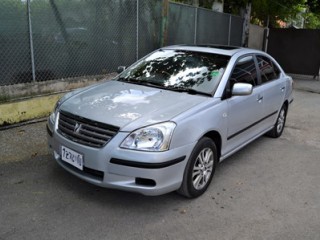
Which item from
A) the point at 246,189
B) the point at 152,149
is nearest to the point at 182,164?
the point at 152,149

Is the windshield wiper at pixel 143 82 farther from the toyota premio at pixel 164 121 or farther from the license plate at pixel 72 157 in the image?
the license plate at pixel 72 157

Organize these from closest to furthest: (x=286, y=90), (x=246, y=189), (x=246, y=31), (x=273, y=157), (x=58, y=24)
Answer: (x=246, y=189), (x=273, y=157), (x=286, y=90), (x=58, y=24), (x=246, y=31)

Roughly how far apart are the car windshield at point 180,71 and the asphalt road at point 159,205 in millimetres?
1194

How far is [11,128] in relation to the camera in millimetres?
5668

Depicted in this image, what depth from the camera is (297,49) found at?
1508 cm

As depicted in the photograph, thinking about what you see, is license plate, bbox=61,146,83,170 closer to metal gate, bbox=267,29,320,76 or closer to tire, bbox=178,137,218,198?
tire, bbox=178,137,218,198

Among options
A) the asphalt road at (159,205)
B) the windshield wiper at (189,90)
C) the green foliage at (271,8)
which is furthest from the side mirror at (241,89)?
the green foliage at (271,8)

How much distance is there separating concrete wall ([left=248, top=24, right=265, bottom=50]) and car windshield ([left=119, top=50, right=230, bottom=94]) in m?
10.6

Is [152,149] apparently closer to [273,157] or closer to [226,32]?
[273,157]

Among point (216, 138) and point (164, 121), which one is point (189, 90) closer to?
point (216, 138)

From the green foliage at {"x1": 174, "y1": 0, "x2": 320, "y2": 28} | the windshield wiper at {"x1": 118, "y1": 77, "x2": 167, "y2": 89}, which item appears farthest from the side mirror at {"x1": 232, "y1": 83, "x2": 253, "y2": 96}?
the green foliage at {"x1": 174, "y1": 0, "x2": 320, "y2": 28}

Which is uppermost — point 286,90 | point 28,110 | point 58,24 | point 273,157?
point 58,24

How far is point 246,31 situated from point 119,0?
25.0 ft

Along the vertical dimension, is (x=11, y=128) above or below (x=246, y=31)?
below
